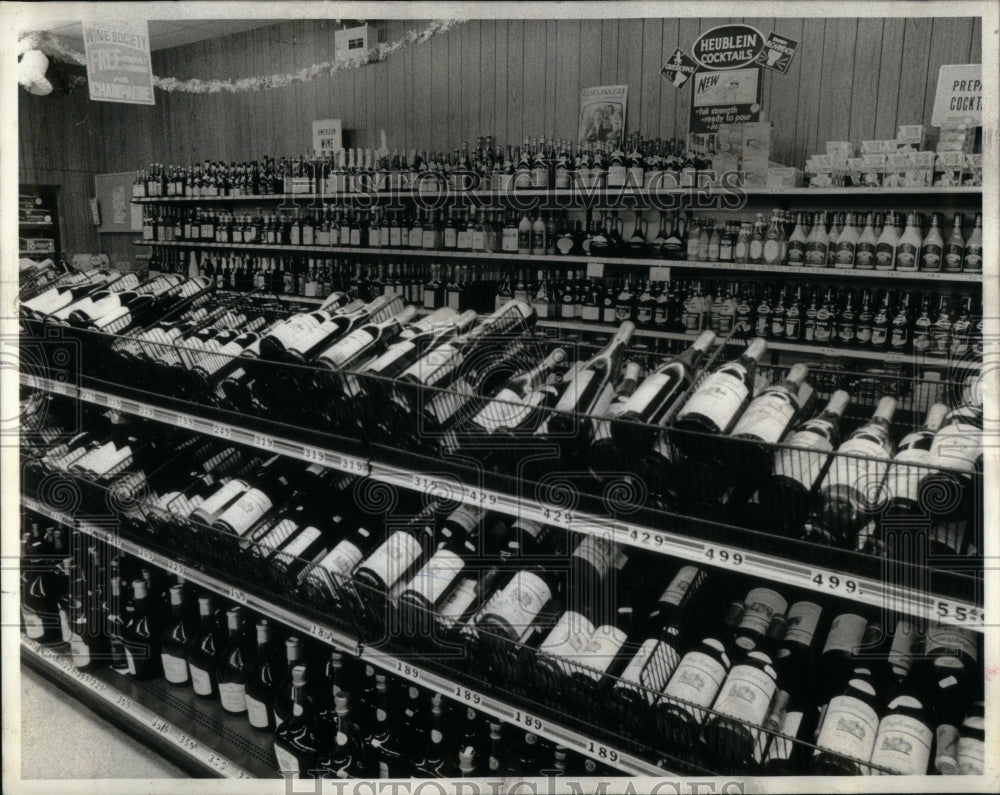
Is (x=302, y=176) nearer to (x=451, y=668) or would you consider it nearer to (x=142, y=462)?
(x=142, y=462)

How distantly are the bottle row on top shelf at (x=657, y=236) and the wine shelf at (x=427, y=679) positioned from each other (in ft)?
9.28

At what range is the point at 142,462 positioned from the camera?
2383mm

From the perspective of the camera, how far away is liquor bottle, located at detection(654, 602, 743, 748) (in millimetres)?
1289

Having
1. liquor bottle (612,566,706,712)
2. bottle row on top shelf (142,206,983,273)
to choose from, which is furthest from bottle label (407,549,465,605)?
bottle row on top shelf (142,206,983,273)

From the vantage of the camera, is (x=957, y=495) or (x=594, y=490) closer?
(x=957, y=495)

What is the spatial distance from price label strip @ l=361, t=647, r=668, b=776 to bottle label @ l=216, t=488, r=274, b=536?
0.50 metres

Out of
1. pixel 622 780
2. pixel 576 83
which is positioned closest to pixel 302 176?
pixel 576 83

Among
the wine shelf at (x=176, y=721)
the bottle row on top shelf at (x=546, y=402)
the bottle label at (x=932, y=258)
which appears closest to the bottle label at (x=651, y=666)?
the bottle row on top shelf at (x=546, y=402)

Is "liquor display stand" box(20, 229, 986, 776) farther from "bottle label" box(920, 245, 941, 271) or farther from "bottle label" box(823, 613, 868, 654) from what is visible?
"bottle label" box(920, 245, 941, 271)

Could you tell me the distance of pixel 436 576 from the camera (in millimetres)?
1599

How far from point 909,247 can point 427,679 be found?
3.10 metres

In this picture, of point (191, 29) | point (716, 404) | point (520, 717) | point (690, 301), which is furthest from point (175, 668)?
point (191, 29)

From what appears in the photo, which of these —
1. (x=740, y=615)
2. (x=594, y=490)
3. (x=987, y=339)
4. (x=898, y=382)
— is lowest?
(x=740, y=615)

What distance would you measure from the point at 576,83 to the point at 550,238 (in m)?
1.05
